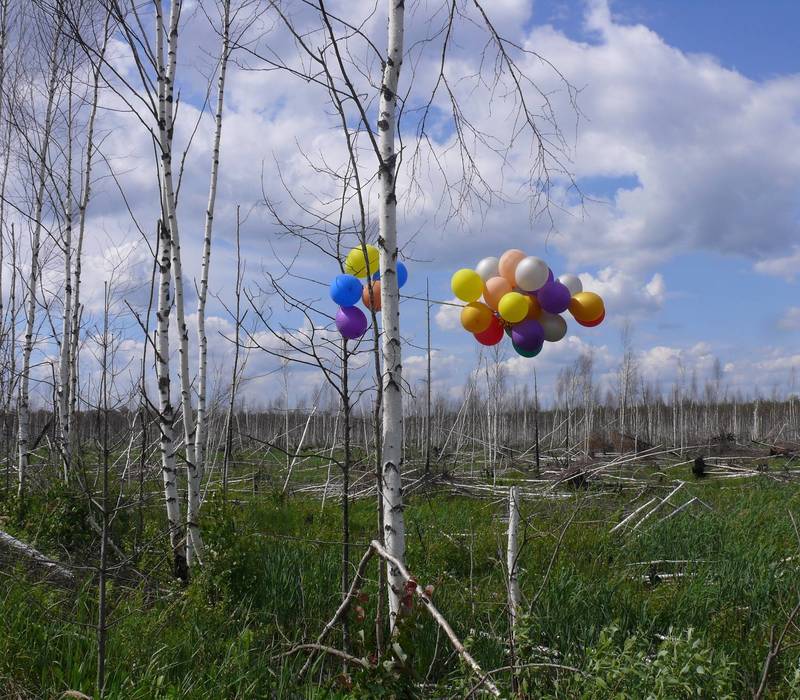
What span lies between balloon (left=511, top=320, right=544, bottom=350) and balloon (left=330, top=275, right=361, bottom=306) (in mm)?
1112

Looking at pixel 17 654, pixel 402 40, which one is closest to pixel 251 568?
pixel 17 654

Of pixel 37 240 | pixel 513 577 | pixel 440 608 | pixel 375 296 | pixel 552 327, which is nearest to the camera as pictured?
pixel 513 577

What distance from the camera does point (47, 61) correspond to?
978 cm

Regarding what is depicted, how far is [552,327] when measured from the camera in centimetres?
469

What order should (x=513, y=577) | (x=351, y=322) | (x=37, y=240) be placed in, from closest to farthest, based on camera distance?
(x=513, y=577), (x=351, y=322), (x=37, y=240)

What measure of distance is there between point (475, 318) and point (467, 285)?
0.24 metres

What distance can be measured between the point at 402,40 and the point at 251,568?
3.30 meters

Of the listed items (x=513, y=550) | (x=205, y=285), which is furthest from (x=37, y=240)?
(x=513, y=550)

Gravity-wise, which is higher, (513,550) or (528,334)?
(528,334)

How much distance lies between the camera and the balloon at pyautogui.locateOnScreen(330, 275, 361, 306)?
14.0ft

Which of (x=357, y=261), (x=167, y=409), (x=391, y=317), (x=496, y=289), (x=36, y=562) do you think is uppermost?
(x=357, y=261)

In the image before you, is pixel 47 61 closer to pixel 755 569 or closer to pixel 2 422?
pixel 2 422

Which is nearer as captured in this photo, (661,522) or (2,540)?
(2,540)

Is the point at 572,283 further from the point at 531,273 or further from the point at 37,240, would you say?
the point at 37,240
